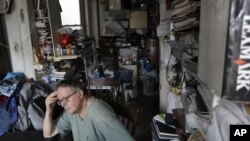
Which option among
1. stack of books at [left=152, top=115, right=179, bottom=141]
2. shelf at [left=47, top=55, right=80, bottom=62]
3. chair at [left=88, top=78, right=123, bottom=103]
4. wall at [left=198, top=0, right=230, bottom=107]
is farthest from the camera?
shelf at [left=47, top=55, right=80, bottom=62]

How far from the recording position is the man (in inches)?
53.9

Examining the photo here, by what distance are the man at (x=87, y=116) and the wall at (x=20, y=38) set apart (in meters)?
1.77

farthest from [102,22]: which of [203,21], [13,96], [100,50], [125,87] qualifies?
[203,21]

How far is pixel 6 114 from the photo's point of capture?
8.35ft

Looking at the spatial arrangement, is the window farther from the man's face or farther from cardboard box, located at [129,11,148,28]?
the man's face

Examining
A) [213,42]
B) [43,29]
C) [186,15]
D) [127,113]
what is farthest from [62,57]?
[213,42]

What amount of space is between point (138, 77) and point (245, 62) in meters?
4.22

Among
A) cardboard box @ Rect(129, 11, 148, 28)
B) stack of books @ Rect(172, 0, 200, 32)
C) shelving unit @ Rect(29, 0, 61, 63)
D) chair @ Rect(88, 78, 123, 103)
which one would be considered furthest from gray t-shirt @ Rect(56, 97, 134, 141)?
cardboard box @ Rect(129, 11, 148, 28)

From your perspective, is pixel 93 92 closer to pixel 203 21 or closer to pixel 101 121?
pixel 101 121

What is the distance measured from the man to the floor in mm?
1476

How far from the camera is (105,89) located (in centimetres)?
279

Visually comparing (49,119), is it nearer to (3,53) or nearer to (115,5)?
(3,53)

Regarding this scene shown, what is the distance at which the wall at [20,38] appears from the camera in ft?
9.87

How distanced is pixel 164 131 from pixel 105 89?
127cm
